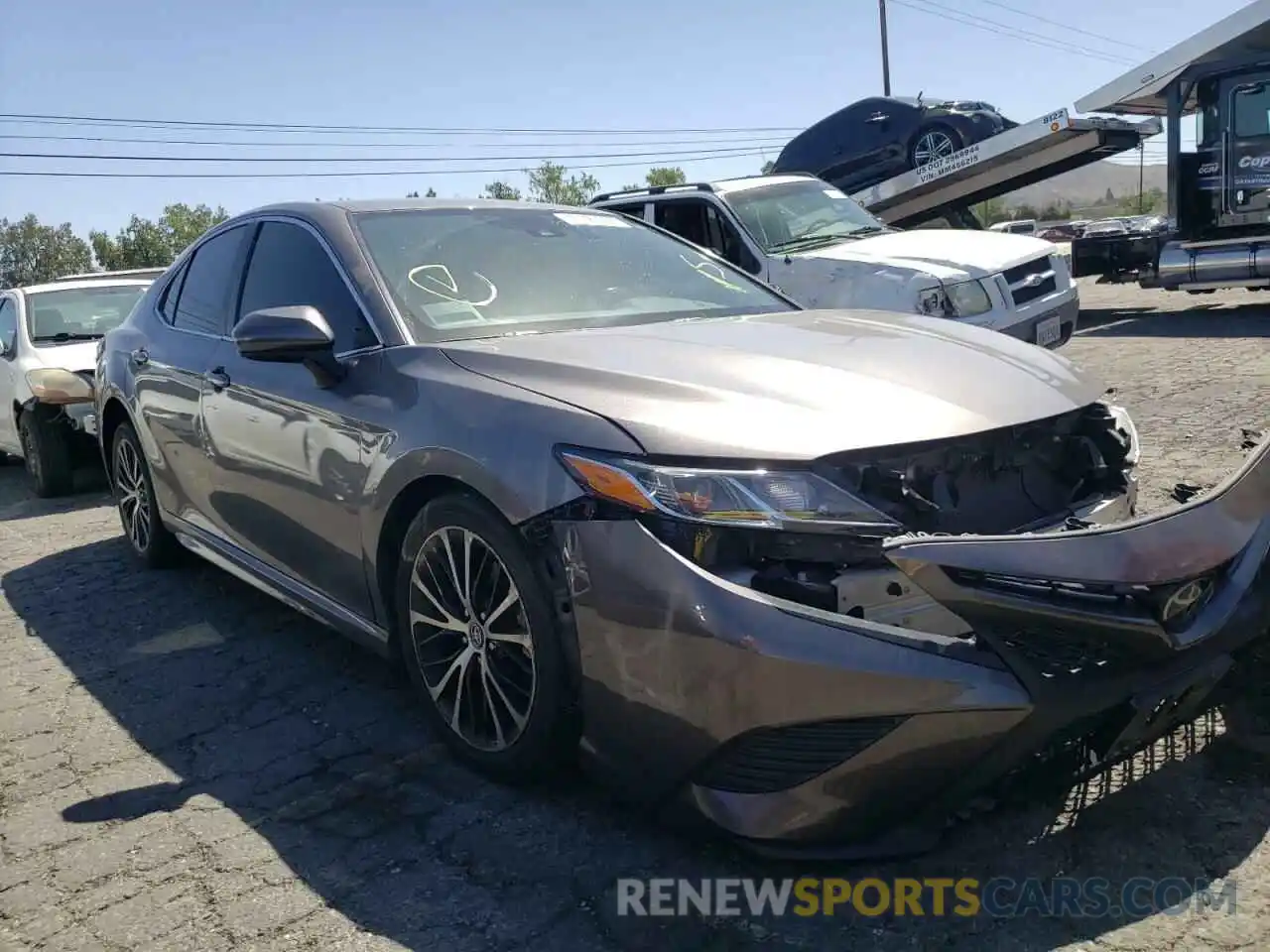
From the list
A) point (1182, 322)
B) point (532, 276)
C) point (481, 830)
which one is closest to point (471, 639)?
point (481, 830)

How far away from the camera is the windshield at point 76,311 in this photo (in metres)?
8.86

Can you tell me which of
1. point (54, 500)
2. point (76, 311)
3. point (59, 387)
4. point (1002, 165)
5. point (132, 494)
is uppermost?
point (1002, 165)

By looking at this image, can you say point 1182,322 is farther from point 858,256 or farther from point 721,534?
point 721,534

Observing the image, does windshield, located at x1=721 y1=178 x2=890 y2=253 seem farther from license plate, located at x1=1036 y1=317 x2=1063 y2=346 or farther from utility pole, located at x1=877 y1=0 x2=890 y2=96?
utility pole, located at x1=877 y1=0 x2=890 y2=96

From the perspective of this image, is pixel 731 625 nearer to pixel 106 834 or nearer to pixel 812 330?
pixel 812 330

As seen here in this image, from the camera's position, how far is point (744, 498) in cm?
240

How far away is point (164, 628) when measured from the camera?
467cm

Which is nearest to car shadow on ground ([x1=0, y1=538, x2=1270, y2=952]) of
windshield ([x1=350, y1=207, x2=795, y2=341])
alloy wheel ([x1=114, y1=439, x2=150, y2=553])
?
windshield ([x1=350, y1=207, x2=795, y2=341])

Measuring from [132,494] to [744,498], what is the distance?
13.6ft

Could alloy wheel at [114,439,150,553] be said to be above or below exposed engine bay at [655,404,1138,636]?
below

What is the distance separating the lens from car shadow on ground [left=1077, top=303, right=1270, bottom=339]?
1104 cm

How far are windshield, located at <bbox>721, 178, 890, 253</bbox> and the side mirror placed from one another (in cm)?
635

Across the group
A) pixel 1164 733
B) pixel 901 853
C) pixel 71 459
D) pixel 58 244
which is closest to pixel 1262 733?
pixel 1164 733

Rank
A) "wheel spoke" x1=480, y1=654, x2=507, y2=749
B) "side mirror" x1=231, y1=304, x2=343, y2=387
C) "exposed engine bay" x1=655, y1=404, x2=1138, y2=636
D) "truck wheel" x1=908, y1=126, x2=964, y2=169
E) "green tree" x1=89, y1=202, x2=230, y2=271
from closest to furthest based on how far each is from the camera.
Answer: "exposed engine bay" x1=655, y1=404, x2=1138, y2=636 → "wheel spoke" x1=480, y1=654, x2=507, y2=749 → "side mirror" x1=231, y1=304, x2=343, y2=387 → "truck wheel" x1=908, y1=126, x2=964, y2=169 → "green tree" x1=89, y1=202, x2=230, y2=271
